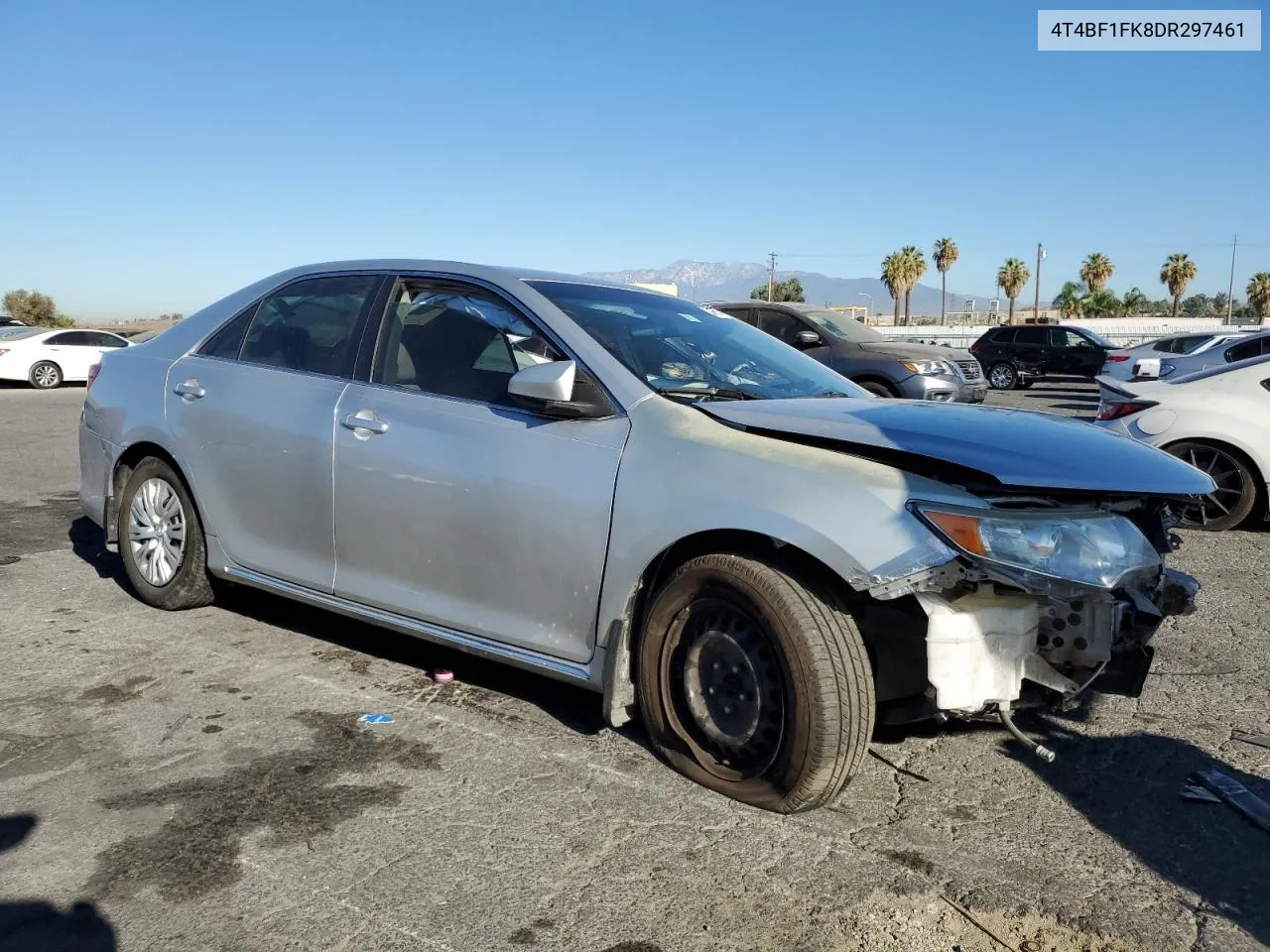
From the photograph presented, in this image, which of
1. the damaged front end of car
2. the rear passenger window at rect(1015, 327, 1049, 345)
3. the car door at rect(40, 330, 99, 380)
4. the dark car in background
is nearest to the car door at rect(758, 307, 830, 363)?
the dark car in background

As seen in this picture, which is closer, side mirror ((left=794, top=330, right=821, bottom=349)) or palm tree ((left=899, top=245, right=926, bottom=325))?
side mirror ((left=794, top=330, right=821, bottom=349))

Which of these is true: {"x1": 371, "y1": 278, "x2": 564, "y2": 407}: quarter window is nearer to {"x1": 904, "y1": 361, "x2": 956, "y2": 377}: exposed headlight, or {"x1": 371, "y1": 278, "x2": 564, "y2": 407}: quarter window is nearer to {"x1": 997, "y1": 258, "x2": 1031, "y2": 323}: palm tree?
{"x1": 904, "y1": 361, "x2": 956, "y2": 377}: exposed headlight

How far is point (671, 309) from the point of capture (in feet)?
14.0

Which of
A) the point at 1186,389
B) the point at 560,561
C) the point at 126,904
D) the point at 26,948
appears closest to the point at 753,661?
the point at 560,561

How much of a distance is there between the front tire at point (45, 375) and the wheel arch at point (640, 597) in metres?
22.5

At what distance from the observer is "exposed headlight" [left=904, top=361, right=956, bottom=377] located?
12830 millimetres

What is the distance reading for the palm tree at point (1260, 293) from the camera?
201ft

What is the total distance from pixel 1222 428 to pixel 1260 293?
64721 millimetres

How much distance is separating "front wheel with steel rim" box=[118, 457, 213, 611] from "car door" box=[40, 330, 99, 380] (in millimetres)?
19420

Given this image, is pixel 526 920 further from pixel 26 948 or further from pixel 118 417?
pixel 118 417

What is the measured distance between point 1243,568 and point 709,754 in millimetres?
4643

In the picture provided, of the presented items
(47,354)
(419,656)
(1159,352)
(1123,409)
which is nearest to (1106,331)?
(1159,352)

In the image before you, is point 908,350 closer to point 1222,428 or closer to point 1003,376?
point 1222,428

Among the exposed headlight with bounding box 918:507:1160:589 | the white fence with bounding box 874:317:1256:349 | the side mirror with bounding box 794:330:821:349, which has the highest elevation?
the white fence with bounding box 874:317:1256:349
